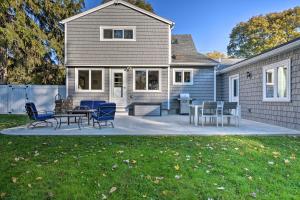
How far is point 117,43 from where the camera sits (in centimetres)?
1580

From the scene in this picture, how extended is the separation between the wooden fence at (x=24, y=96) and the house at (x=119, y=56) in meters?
1.83

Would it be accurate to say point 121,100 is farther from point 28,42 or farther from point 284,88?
point 284,88

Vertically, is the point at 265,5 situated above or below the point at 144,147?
above

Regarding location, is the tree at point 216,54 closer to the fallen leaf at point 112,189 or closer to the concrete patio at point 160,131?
the concrete patio at point 160,131

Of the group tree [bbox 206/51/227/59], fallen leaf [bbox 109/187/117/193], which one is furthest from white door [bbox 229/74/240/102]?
tree [bbox 206/51/227/59]

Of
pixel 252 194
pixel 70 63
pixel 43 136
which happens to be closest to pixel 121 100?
pixel 70 63

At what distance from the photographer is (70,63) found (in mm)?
15703

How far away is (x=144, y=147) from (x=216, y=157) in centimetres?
149

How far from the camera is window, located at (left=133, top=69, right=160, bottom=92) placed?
1598cm

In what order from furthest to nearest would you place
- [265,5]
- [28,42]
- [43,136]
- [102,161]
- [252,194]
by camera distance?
[265,5] < [28,42] < [43,136] < [102,161] < [252,194]

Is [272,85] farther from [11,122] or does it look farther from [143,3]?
[143,3]

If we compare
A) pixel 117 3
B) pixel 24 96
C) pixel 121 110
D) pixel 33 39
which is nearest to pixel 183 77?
pixel 121 110

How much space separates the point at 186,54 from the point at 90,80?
6254 mm

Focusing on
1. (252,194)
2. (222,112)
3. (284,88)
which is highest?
(284,88)
